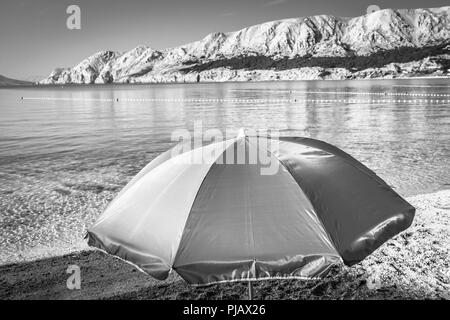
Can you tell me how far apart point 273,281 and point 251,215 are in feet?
10.4

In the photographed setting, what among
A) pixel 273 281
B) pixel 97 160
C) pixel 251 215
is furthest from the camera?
pixel 97 160

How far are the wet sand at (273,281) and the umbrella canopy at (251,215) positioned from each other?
2.26 metres

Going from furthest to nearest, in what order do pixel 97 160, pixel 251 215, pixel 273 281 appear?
pixel 97 160 < pixel 273 281 < pixel 251 215

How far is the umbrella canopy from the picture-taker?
4.32 meters

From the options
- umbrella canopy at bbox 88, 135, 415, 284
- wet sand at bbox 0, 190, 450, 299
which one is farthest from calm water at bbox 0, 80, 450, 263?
umbrella canopy at bbox 88, 135, 415, 284

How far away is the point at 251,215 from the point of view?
4430 mm

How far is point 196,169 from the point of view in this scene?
16.1ft

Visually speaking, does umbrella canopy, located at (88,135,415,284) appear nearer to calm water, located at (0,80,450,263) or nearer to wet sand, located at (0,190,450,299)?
wet sand, located at (0,190,450,299)

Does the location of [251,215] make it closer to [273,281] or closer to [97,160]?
[273,281]

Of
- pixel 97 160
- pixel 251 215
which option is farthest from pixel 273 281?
pixel 97 160

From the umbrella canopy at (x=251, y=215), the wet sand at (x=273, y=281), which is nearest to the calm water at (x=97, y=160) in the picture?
the wet sand at (x=273, y=281)

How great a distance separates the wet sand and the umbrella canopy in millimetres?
2258
